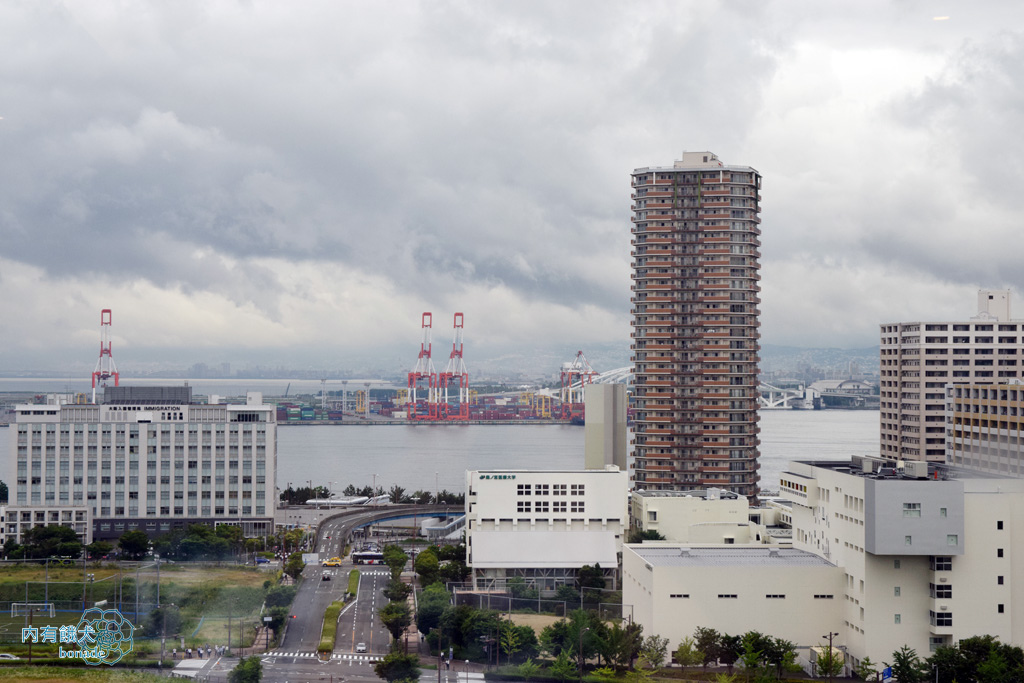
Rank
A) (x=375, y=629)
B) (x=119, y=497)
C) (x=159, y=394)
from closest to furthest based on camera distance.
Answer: (x=375, y=629)
(x=119, y=497)
(x=159, y=394)

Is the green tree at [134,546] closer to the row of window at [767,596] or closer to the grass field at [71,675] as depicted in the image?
the grass field at [71,675]

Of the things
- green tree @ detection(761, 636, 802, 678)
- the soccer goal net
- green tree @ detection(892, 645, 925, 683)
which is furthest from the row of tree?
the soccer goal net

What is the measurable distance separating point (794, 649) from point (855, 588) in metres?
0.61

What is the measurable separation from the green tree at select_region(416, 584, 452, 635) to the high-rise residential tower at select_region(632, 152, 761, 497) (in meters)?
6.53

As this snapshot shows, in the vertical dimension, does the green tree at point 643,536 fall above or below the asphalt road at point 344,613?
above

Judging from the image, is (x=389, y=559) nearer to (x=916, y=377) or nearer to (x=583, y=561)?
(x=583, y=561)

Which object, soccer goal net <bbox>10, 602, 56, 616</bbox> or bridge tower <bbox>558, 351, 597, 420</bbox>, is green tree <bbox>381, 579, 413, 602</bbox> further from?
bridge tower <bbox>558, 351, 597, 420</bbox>

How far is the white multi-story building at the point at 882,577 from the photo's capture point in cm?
727

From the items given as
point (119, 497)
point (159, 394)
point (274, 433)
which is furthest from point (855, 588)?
→ point (159, 394)

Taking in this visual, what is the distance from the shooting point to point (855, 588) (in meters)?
7.66

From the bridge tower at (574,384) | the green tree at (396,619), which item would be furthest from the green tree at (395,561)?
the bridge tower at (574,384)

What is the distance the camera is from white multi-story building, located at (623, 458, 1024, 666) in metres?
7.27

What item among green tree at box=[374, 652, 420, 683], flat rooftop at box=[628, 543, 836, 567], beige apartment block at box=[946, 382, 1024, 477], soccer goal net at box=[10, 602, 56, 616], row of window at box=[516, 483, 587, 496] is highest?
beige apartment block at box=[946, 382, 1024, 477]

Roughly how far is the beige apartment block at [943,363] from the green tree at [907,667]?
7943 millimetres
